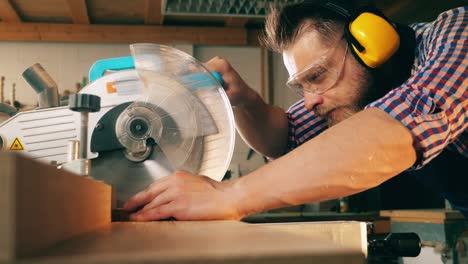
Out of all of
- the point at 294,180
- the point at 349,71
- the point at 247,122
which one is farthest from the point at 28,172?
the point at 247,122

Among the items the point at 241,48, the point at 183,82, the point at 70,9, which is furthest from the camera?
the point at 241,48

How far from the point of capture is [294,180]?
0.93m

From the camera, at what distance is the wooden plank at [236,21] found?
15.6ft

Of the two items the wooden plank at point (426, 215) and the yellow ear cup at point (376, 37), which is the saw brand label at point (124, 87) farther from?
the wooden plank at point (426, 215)

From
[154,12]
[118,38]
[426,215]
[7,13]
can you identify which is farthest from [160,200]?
[7,13]

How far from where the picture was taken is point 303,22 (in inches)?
67.1

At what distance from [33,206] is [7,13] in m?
4.66

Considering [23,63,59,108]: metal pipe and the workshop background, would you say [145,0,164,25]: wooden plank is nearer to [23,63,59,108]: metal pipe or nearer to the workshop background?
the workshop background

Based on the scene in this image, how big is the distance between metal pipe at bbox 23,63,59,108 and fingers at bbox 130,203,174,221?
16.2 inches

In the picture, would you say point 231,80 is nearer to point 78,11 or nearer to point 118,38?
point 78,11

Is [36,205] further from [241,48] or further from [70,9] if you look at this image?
[241,48]

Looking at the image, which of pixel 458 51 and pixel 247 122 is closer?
pixel 458 51

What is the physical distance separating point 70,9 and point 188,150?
3643 mm

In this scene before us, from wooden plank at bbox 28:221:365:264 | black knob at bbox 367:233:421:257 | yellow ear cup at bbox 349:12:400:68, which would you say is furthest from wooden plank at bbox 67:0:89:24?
wooden plank at bbox 28:221:365:264
